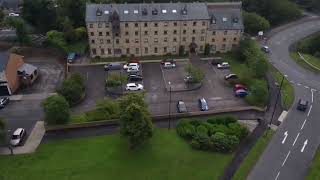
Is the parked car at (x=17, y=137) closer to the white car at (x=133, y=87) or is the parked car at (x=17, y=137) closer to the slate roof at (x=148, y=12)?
the white car at (x=133, y=87)

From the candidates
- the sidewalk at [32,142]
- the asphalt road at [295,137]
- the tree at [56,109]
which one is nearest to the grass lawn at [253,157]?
the asphalt road at [295,137]

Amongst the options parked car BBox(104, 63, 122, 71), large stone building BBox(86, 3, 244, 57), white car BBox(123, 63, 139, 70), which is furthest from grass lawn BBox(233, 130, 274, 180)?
parked car BBox(104, 63, 122, 71)

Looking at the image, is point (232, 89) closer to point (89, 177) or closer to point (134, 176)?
point (134, 176)

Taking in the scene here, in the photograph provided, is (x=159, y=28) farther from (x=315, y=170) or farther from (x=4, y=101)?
(x=315, y=170)

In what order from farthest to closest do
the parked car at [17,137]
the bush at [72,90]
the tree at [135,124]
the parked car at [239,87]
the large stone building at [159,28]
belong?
1. the large stone building at [159,28]
2. the parked car at [239,87]
3. the bush at [72,90]
4. the parked car at [17,137]
5. the tree at [135,124]

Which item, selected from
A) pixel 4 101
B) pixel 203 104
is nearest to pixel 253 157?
pixel 203 104

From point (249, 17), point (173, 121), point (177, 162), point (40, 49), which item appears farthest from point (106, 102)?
point (249, 17)

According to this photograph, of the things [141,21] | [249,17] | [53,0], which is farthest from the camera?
[53,0]
